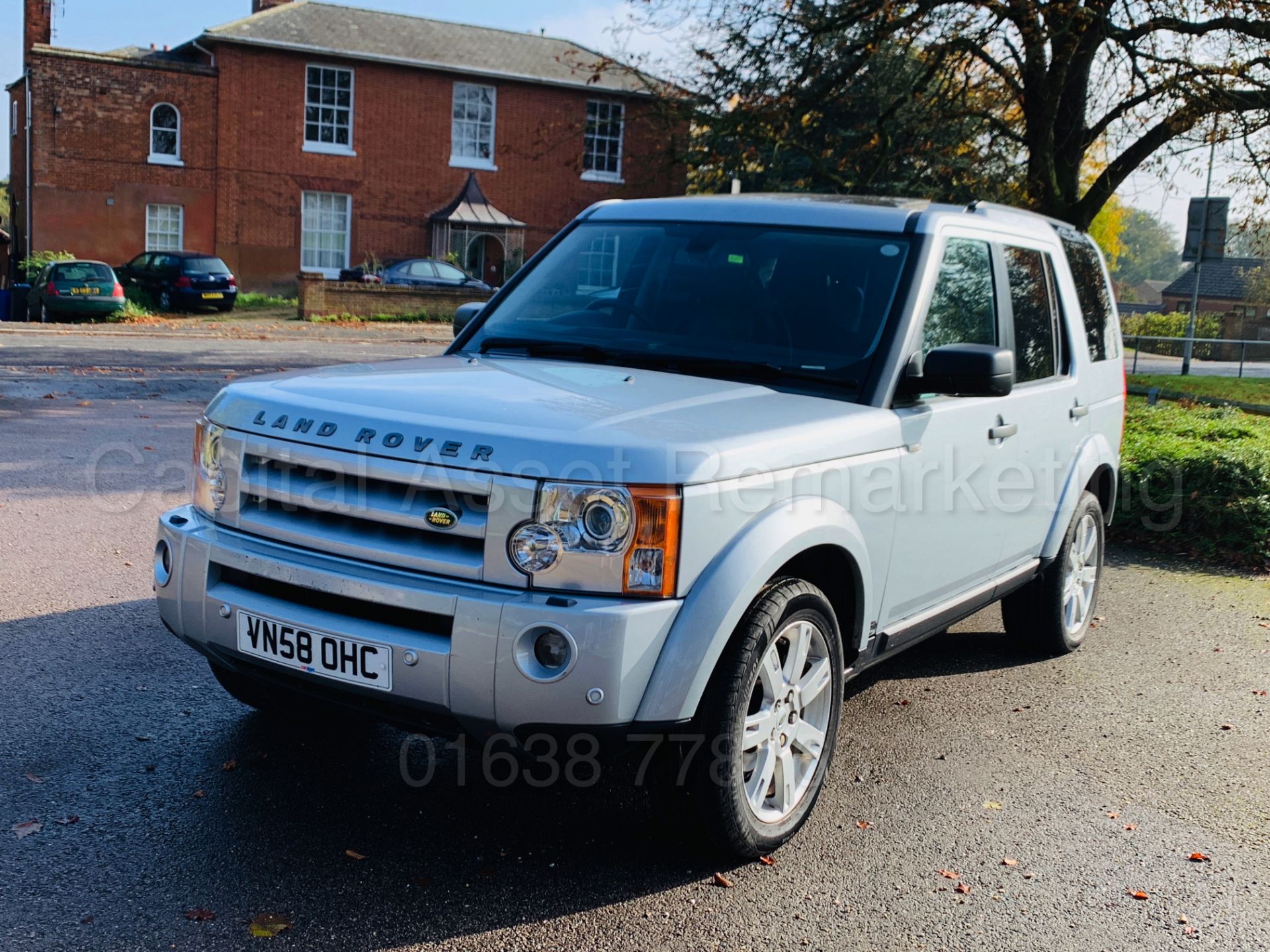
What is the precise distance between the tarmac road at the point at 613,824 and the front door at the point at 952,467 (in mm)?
722

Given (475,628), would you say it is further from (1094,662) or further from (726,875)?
(1094,662)

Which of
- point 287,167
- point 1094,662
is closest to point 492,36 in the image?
point 287,167

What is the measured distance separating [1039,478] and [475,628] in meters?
3.19

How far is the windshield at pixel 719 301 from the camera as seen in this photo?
14.8ft

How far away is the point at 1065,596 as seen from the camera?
20.2ft

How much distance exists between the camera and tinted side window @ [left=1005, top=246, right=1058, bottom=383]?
17.7 feet

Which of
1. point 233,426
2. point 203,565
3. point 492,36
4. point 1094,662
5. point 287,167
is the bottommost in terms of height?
point 1094,662

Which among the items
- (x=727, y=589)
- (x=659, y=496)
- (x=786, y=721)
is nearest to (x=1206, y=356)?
(x=786, y=721)

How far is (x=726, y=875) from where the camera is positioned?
12.4 ft

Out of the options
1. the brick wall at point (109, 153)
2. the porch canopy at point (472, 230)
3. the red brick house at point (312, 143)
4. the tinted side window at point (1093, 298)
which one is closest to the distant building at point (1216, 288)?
the red brick house at point (312, 143)

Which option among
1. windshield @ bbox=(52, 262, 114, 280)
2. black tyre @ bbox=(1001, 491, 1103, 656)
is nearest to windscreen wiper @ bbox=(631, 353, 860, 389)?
black tyre @ bbox=(1001, 491, 1103, 656)

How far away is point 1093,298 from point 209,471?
457 cm

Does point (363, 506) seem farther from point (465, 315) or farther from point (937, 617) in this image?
point (937, 617)

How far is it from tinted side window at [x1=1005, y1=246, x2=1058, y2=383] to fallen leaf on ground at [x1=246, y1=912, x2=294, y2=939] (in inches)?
142
